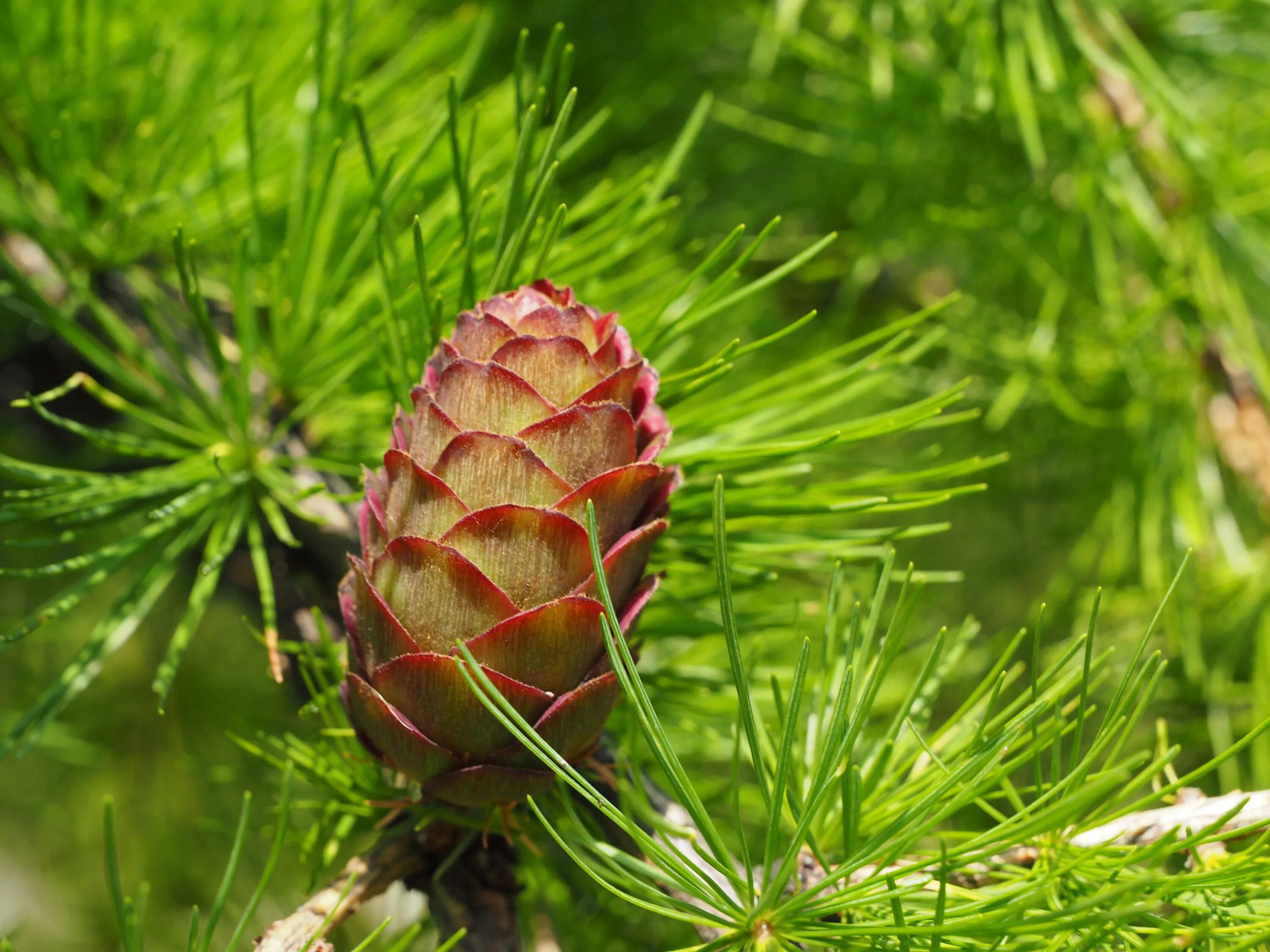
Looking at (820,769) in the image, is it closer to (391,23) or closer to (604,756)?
(604,756)

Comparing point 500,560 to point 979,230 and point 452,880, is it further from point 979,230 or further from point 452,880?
point 979,230

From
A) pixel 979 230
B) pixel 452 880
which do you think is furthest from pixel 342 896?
pixel 979 230

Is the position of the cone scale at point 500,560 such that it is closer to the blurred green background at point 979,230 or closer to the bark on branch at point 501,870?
the bark on branch at point 501,870

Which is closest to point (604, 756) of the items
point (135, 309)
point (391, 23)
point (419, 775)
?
point (419, 775)

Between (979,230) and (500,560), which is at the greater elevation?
(979,230)

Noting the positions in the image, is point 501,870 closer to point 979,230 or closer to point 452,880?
point 452,880

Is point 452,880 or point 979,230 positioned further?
point 979,230

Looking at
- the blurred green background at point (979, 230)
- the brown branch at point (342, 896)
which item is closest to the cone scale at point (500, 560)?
the brown branch at point (342, 896)
